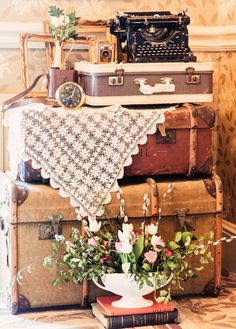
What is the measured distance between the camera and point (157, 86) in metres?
3.45

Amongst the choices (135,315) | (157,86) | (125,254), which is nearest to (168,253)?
(125,254)

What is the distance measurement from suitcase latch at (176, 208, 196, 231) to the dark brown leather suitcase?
182 millimetres

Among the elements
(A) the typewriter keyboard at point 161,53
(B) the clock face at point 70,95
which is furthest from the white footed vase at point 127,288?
(A) the typewriter keyboard at point 161,53

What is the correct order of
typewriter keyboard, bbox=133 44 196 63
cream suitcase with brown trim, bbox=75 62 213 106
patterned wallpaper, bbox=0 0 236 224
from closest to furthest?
cream suitcase with brown trim, bbox=75 62 213 106, typewriter keyboard, bbox=133 44 196 63, patterned wallpaper, bbox=0 0 236 224

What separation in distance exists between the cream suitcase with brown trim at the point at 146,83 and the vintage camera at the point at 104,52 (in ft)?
0.32

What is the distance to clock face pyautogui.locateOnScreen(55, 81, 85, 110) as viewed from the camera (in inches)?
134

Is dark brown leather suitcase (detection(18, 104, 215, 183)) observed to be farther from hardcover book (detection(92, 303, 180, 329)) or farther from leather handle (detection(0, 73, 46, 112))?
hardcover book (detection(92, 303, 180, 329))

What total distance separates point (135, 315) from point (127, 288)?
11 centimetres

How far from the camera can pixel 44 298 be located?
328 centimetres

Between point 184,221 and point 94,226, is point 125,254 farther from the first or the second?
point 184,221

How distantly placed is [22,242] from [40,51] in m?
1.12

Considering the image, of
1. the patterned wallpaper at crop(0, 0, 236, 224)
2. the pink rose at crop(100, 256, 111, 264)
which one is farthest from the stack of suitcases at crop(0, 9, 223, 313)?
the patterned wallpaper at crop(0, 0, 236, 224)

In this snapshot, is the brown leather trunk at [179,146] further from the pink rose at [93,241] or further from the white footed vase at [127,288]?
the white footed vase at [127,288]

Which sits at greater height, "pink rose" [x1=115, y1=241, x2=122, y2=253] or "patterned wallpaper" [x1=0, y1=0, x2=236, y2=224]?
"patterned wallpaper" [x1=0, y1=0, x2=236, y2=224]
